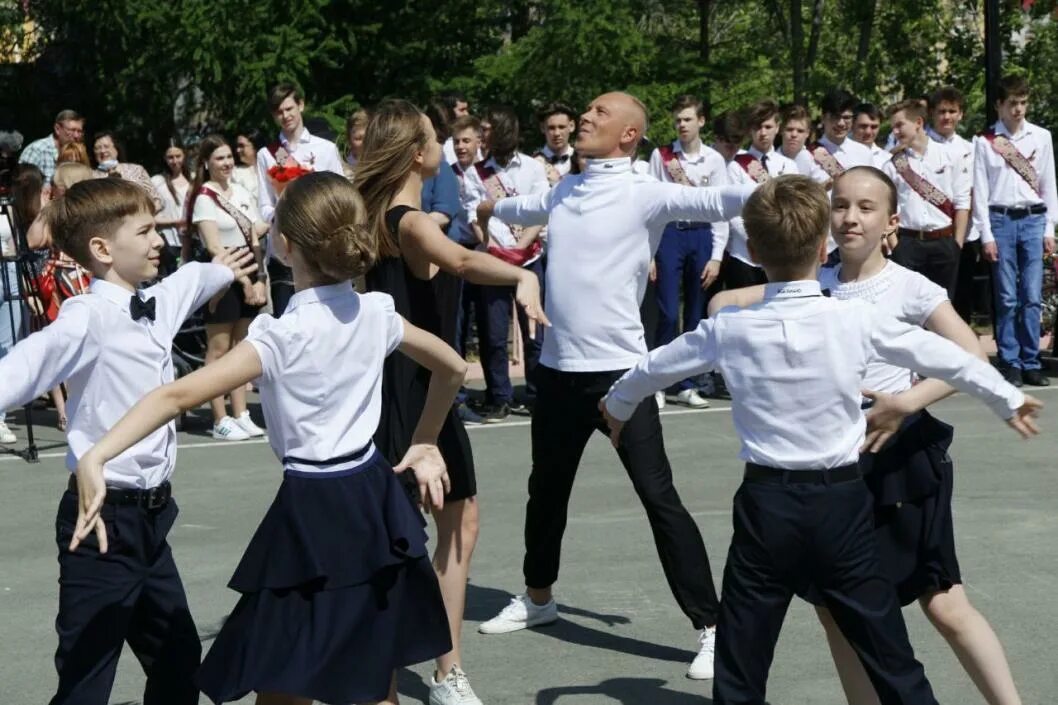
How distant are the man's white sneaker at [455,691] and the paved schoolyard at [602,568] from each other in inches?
5.0

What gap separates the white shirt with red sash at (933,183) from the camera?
11977 millimetres

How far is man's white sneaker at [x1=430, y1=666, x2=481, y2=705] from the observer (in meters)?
5.38

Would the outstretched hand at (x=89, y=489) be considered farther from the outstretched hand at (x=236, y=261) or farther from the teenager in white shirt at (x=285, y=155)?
the teenager in white shirt at (x=285, y=155)

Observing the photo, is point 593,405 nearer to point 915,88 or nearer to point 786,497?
point 786,497

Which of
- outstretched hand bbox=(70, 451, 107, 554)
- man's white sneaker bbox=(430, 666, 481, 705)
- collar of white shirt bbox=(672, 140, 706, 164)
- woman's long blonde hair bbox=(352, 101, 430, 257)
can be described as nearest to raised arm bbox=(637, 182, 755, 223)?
woman's long blonde hair bbox=(352, 101, 430, 257)

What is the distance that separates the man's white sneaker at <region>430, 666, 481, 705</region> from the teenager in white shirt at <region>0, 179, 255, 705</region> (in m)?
1.03

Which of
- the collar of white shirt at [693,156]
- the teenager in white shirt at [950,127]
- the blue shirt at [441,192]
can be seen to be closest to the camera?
the blue shirt at [441,192]

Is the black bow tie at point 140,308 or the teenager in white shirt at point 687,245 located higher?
the black bow tie at point 140,308

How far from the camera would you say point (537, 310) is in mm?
4918

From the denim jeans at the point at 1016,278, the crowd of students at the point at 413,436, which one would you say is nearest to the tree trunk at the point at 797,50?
the denim jeans at the point at 1016,278

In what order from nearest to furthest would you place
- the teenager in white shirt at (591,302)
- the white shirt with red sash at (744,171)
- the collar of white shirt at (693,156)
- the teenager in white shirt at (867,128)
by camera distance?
the teenager in white shirt at (591,302) → the white shirt with red sash at (744,171) → the collar of white shirt at (693,156) → the teenager in white shirt at (867,128)

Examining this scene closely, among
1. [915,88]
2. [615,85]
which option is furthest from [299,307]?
[915,88]

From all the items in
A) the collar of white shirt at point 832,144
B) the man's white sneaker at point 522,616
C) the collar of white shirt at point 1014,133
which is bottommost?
the man's white sneaker at point 522,616

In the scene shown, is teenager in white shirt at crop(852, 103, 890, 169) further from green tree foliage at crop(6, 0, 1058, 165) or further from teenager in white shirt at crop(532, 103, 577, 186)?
green tree foliage at crop(6, 0, 1058, 165)
